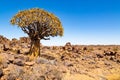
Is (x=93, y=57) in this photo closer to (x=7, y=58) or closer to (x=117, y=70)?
(x=117, y=70)

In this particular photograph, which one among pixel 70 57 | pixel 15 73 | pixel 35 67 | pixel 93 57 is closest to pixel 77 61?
pixel 70 57

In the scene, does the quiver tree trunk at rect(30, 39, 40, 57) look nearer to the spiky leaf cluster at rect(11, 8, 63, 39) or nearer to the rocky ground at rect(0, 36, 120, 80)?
the spiky leaf cluster at rect(11, 8, 63, 39)

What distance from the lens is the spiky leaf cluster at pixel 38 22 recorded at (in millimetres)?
25828

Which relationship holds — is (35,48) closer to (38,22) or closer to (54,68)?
(38,22)

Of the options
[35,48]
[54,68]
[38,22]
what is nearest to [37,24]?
[38,22]

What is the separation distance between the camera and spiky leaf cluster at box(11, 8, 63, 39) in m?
25.8

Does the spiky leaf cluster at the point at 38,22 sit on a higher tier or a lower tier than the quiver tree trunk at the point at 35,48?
higher

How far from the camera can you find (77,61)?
27.0m

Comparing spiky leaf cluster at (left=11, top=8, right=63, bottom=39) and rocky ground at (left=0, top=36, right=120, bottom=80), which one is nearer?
rocky ground at (left=0, top=36, right=120, bottom=80)

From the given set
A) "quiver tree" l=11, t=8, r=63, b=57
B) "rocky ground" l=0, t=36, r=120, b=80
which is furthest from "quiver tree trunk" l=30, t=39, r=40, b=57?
"rocky ground" l=0, t=36, r=120, b=80

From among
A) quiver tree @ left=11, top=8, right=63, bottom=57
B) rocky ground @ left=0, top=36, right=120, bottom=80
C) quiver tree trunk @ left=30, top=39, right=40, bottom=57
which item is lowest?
rocky ground @ left=0, top=36, right=120, bottom=80

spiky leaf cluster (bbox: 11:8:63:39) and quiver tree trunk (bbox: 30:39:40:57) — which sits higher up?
spiky leaf cluster (bbox: 11:8:63:39)

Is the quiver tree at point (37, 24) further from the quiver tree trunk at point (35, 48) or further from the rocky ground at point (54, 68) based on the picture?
the rocky ground at point (54, 68)

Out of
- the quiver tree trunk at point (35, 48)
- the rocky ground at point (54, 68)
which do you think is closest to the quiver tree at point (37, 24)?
the quiver tree trunk at point (35, 48)
